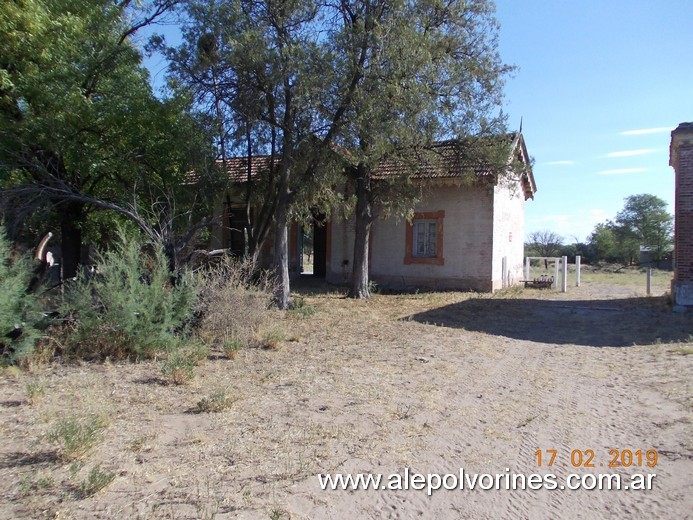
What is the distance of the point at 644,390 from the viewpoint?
6254 millimetres

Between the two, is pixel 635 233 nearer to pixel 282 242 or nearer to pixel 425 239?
pixel 425 239

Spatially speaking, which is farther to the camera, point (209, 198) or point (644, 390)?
point (209, 198)

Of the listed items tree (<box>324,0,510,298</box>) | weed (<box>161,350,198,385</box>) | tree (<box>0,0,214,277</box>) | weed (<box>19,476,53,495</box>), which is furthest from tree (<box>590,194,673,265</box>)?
weed (<box>19,476,53,495</box>)

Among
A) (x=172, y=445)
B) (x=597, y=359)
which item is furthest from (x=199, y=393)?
(x=597, y=359)

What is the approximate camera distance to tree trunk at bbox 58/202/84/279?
37.7ft

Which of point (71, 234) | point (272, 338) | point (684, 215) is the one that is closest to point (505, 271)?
point (684, 215)

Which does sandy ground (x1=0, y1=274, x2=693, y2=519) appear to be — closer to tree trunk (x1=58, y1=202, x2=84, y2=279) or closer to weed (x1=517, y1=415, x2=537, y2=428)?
weed (x1=517, y1=415, x2=537, y2=428)

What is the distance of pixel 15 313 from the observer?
669 centimetres

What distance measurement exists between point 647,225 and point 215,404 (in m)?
42.9

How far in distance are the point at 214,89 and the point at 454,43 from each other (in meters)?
6.33

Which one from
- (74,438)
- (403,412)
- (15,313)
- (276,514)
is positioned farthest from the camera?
(15,313)

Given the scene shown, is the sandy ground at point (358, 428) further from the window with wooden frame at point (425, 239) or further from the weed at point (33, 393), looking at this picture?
the window with wooden frame at point (425, 239)

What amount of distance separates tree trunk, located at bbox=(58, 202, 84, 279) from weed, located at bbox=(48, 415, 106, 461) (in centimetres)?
840

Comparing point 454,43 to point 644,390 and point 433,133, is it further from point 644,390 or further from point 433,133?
point 644,390
